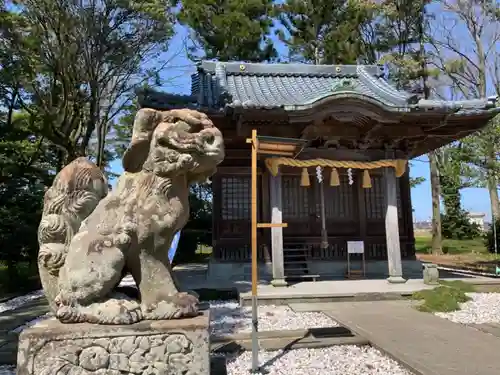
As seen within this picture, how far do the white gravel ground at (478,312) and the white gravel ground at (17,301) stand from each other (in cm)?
844

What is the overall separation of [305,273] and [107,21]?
9645mm

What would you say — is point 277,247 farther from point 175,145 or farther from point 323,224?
point 175,145

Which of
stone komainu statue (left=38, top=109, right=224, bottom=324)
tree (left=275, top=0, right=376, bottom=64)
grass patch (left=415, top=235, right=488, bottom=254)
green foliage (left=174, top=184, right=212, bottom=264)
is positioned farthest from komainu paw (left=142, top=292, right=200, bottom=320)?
grass patch (left=415, top=235, right=488, bottom=254)

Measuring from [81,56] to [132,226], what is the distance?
1214cm

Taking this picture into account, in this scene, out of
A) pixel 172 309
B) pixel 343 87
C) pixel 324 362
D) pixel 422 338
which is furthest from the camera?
pixel 343 87

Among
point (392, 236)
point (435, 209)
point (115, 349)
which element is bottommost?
point (115, 349)

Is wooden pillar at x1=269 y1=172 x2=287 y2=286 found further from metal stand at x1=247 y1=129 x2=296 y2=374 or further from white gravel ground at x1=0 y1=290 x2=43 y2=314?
white gravel ground at x1=0 y1=290 x2=43 y2=314

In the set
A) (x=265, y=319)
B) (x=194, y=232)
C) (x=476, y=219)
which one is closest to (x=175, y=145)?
(x=265, y=319)

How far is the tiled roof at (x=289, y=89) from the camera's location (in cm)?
883

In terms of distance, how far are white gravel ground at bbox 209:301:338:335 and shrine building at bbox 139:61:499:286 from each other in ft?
5.74

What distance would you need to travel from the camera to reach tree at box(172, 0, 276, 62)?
18281 millimetres

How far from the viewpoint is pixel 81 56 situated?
12945mm

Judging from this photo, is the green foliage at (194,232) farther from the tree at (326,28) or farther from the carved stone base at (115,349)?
the carved stone base at (115,349)

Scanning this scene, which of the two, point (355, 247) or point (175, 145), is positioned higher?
point (175, 145)
